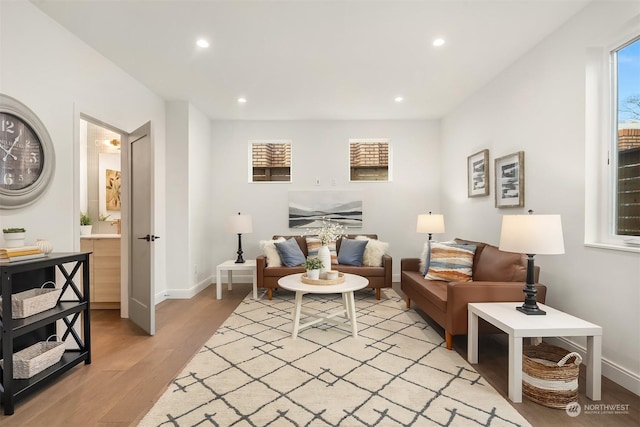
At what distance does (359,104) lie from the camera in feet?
15.5

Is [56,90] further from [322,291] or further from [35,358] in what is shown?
[322,291]

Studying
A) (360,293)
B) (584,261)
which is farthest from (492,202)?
(360,293)

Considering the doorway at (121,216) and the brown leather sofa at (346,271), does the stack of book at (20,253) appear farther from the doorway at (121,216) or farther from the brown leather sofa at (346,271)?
the brown leather sofa at (346,271)

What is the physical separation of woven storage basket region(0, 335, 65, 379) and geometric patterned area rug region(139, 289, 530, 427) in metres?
0.89

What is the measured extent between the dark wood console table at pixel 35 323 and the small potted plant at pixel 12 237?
0.58 feet

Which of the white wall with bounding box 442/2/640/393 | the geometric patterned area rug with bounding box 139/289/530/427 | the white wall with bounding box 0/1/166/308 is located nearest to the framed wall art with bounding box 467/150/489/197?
the white wall with bounding box 442/2/640/393

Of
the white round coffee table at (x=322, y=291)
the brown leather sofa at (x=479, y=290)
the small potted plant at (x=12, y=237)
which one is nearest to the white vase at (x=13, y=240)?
the small potted plant at (x=12, y=237)

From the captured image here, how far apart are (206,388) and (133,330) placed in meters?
1.70

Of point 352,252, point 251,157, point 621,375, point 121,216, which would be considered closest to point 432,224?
point 352,252

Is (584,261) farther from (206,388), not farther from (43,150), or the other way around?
(43,150)

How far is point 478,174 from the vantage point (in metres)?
4.19

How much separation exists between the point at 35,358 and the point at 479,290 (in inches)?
129

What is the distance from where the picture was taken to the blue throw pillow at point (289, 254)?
4617mm

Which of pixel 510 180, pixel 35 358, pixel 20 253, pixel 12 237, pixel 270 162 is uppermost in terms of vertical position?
pixel 270 162
